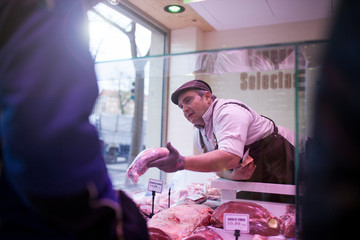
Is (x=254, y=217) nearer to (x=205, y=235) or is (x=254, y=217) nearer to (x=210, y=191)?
(x=205, y=235)

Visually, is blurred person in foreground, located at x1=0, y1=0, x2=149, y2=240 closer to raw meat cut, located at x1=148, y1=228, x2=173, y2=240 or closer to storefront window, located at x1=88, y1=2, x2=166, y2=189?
storefront window, located at x1=88, y1=2, x2=166, y2=189

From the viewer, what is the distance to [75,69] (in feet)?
1.79

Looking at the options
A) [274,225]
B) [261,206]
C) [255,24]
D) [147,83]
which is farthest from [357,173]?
[255,24]

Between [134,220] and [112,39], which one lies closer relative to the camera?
[134,220]

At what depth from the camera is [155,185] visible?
166 cm

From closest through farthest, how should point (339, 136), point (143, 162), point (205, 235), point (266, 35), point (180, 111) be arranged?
1. point (339, 136)
2. point (205, 235)
3. point (143, 162)
4. point (180, 111)
5. point (266, 35)

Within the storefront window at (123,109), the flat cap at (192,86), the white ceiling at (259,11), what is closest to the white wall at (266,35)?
the white ceiling at (259,11)

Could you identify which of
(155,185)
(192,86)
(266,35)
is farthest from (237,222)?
(266,35)

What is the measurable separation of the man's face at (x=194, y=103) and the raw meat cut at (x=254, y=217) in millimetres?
550

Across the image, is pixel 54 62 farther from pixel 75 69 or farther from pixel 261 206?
pixel 261 206

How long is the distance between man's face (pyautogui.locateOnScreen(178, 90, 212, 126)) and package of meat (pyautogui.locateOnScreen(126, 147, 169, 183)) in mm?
368

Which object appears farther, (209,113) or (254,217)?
(209,113)

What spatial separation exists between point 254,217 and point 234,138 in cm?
40

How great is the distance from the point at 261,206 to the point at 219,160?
31 cm
